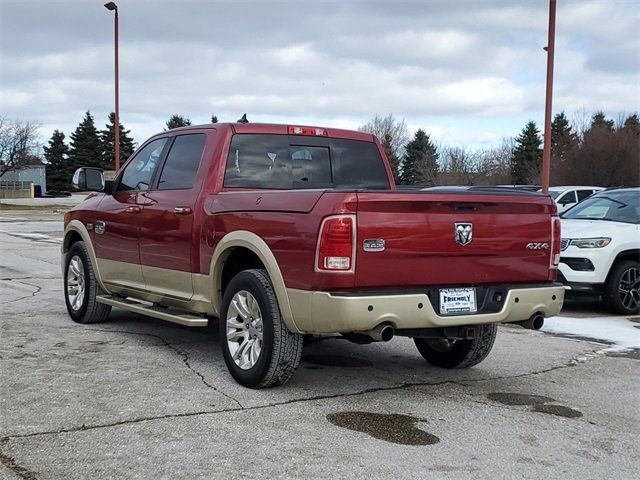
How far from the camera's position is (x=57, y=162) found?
276 ft

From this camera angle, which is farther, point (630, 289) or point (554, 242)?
point (630, 289)

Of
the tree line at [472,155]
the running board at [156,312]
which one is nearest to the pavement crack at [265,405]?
the running board at [156,312]

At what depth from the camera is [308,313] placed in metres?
4.70

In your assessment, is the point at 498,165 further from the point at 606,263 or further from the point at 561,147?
the point at 606,263

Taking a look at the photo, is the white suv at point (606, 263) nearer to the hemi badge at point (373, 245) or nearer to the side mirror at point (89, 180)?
the hemi badge at point (373, 245)

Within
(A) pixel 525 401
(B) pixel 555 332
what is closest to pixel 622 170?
(B) pixel 555 332

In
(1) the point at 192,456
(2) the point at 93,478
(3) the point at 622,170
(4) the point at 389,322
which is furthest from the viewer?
(3) the point at 622,170

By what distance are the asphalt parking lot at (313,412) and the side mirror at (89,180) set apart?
1.42 m

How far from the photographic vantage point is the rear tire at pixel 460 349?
5.97 metres

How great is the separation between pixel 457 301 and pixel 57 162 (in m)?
85.4

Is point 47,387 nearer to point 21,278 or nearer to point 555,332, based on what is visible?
point 555,332

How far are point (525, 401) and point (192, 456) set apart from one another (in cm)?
252

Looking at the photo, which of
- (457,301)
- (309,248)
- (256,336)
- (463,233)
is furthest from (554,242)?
(256,336)

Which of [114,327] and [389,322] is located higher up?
[389,322]
